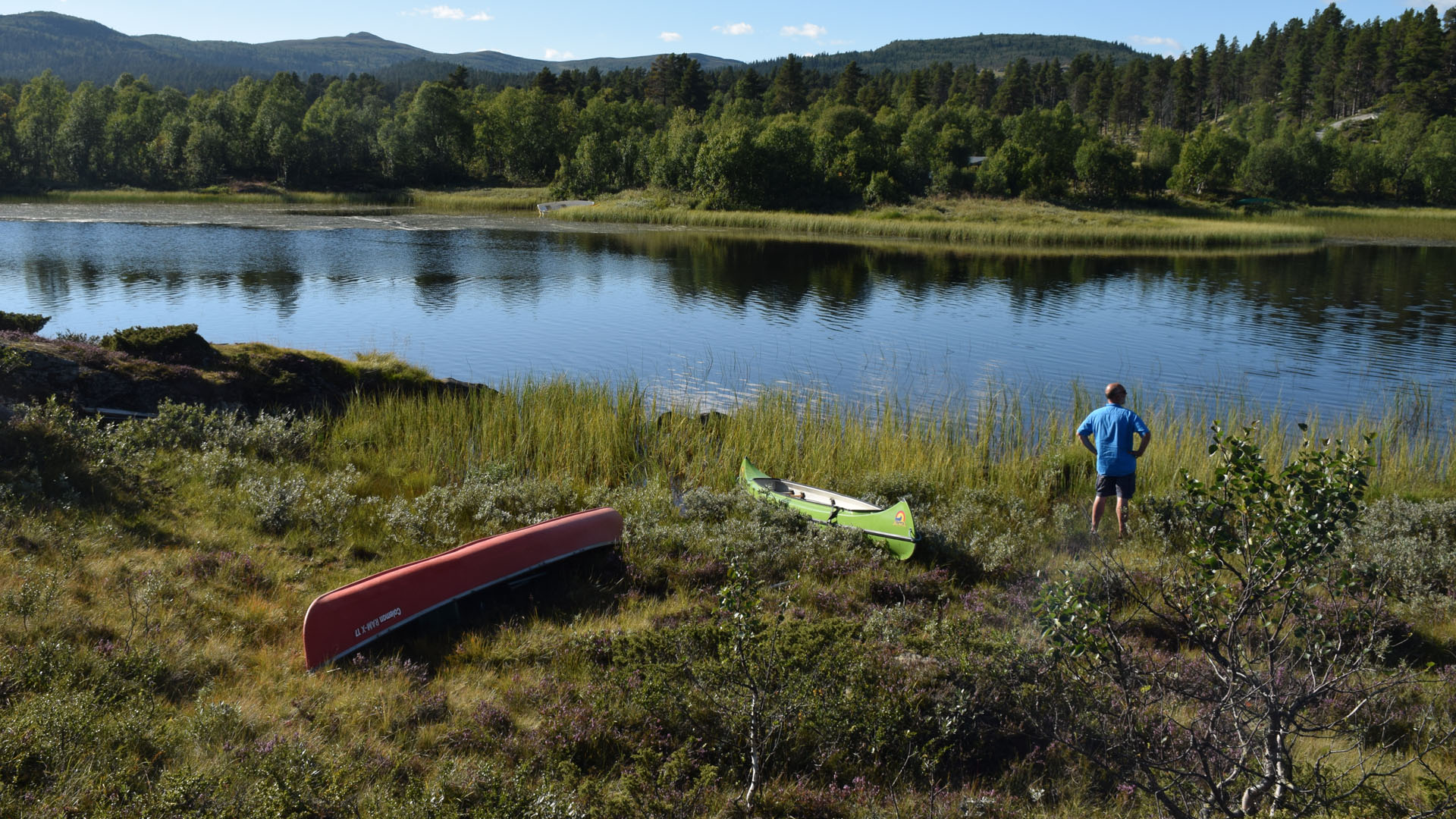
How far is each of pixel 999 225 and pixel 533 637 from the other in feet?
211

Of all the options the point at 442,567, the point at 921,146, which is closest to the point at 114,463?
the point at 442,567

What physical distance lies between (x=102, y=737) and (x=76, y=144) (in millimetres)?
119156

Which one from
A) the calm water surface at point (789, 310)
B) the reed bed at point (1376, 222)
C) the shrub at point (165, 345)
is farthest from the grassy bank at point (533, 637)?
the reed bed at point (1376, 222)

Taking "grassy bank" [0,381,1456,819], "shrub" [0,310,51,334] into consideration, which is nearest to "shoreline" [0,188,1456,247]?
"shrub" [0,310,51,334]

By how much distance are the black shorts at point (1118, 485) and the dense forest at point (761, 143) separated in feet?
245

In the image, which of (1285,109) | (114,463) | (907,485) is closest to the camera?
(114,463)

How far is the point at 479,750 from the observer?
Answer: 5.64 metres

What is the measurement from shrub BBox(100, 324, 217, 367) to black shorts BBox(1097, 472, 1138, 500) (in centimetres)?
1378

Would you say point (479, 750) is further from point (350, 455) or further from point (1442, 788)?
point (350, 455)

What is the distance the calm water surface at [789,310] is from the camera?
22125mm

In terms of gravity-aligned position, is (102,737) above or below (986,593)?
above

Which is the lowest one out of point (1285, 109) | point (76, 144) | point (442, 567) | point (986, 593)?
point (986, 593)

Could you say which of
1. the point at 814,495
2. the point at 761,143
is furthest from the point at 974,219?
Result: the point at 814,495

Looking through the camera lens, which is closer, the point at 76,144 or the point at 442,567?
the point at 442,567
